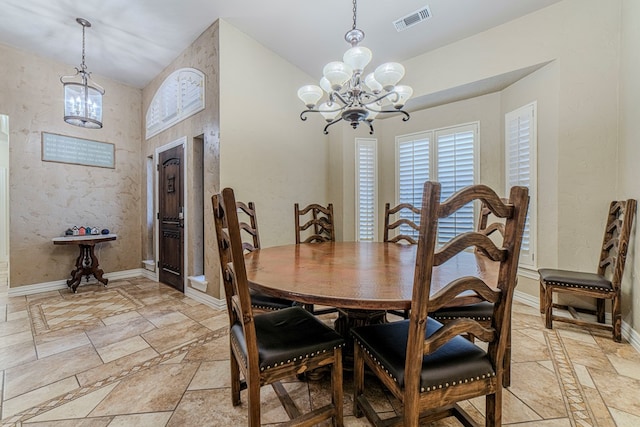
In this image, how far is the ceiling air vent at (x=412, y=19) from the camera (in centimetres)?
282

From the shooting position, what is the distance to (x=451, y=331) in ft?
3.25

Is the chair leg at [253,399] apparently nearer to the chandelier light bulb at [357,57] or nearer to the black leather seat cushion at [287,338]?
the black leather seat cushion at [287,338]

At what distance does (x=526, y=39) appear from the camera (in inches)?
114

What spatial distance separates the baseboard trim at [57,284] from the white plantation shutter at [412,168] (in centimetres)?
426

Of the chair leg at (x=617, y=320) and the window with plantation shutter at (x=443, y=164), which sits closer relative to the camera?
the chair leg at (x=617, y=320)

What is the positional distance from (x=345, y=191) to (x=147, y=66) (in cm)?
351

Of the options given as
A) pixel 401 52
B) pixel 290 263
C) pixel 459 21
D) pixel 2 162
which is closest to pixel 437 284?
pixel 290 263

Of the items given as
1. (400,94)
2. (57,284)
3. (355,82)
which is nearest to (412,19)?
(400,94)

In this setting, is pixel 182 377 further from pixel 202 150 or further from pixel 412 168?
pixel 412 168

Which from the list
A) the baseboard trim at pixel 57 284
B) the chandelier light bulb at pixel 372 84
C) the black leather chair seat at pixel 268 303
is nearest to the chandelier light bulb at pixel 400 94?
the chandelier light bulb at pixel 372 84

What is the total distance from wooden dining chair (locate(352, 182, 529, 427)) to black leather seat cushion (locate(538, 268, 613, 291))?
74.6 inches

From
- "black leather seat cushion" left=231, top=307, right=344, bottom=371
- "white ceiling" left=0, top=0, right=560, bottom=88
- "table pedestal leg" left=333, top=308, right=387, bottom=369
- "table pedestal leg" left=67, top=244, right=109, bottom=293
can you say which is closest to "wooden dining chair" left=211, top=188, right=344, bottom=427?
"black leather seat cushion" left=231, top=307, right=344, bottom=371

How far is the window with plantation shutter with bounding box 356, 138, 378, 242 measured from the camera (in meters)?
4.41

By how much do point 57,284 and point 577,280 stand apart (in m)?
6.25
